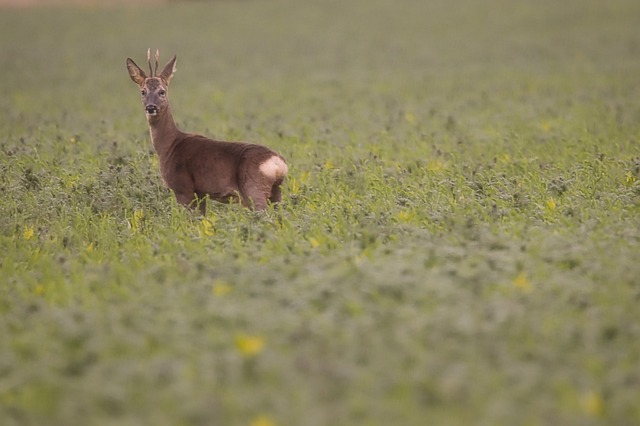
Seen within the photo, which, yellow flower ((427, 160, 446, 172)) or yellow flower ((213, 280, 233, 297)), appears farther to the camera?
yellow flower ((427, 160, 446, 172))

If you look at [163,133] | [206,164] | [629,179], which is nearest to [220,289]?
[206,164]

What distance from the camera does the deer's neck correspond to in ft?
28.5

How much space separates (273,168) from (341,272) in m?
2.34

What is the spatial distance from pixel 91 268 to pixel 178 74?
59.6 feet

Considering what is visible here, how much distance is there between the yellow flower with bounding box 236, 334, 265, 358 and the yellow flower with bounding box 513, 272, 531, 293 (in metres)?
1.74

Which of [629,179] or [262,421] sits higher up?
[262,421]

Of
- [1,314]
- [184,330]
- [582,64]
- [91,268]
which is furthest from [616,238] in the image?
[582,64]

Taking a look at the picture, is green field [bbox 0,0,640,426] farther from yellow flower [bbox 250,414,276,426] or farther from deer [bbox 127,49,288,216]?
deer [bbox 127,49,288,216]

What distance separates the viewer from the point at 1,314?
18.6ft

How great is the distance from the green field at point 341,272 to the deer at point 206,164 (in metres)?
0.23

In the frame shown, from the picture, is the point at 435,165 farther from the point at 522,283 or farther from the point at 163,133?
the point at 522,283

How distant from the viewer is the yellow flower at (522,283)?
5.43 m

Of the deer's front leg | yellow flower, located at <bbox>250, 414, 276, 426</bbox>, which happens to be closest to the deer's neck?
the deer's front leg

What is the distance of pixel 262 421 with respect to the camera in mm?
4020
